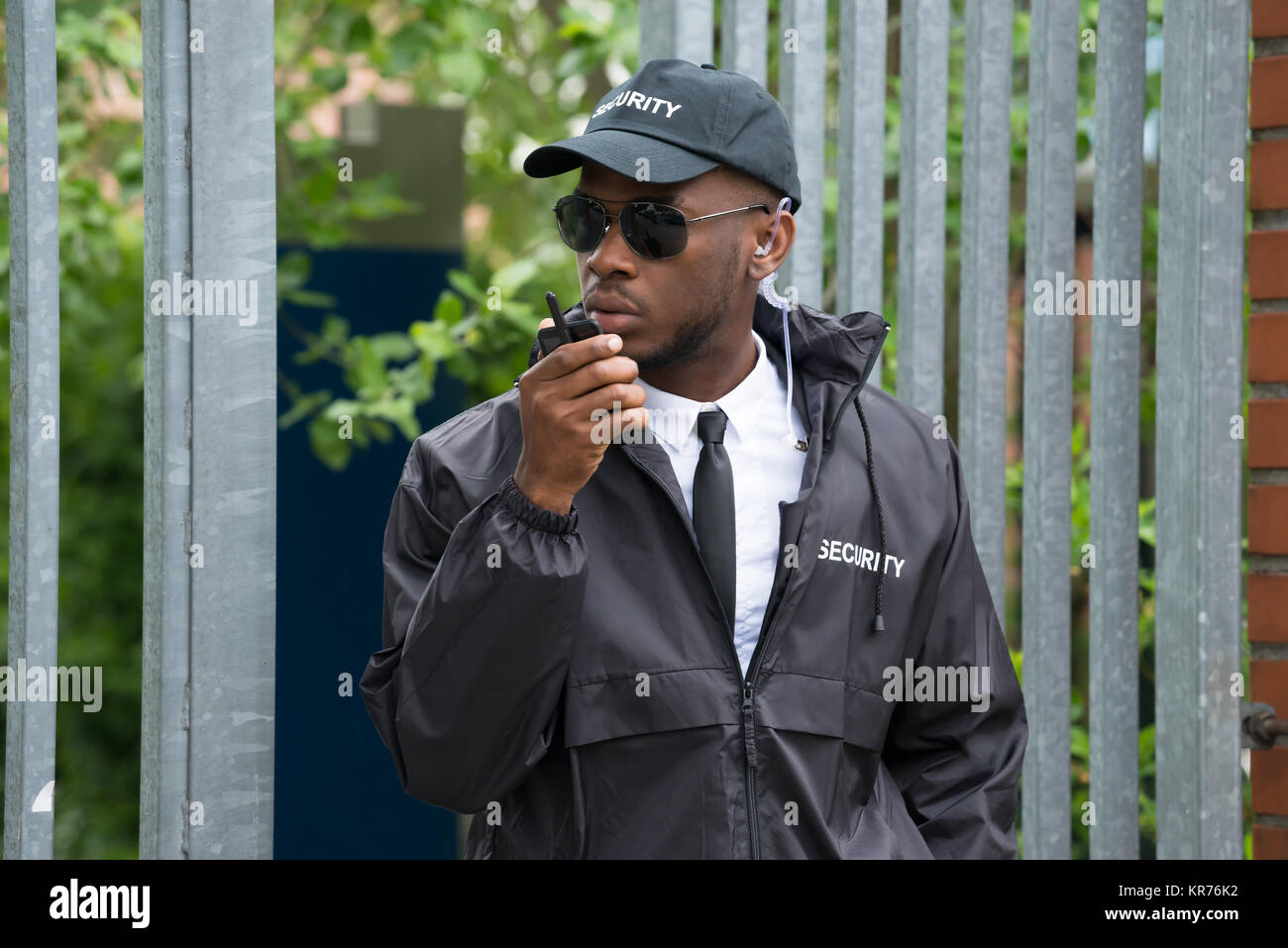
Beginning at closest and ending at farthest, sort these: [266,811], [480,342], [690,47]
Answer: [266,811]
[690,47]
[480,342]

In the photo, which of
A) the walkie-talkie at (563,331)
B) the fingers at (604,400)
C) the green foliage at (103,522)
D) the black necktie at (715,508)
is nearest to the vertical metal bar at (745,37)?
the black necktie at (715,508)

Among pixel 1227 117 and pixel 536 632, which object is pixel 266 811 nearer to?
pixel 536 632

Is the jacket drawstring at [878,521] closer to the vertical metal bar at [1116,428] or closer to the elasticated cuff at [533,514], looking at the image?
the elasticated cuff at [533,514]

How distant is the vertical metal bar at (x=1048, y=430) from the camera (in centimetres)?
255

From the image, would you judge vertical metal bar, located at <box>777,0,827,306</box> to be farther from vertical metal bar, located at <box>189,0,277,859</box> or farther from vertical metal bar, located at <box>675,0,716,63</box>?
vertical metal bar, located at <box>189,0,277,859</box>

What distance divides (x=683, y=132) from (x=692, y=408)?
0.41 m

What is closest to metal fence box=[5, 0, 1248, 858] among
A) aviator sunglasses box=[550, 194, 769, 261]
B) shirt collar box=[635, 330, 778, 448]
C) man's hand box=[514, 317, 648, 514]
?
shirt collar box=[635, 330, 778, 448]

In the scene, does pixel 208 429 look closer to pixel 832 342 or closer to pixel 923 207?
pixel 832 342

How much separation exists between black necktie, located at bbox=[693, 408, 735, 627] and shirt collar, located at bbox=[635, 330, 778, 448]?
1.4 inches

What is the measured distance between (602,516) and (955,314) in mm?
2518

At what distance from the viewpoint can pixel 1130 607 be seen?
8.50 ft

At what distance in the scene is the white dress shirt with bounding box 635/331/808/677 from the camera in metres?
1.94

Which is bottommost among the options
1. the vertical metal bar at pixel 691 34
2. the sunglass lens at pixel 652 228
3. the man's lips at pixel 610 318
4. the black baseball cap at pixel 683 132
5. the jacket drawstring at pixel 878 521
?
the jacket drawstring at pixel 878 521
